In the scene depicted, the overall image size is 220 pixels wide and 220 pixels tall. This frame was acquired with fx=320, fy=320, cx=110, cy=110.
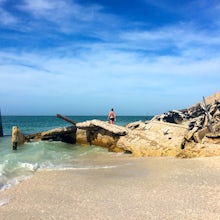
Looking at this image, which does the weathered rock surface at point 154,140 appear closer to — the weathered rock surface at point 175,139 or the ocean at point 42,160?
the weathered rock surface at point 175,139

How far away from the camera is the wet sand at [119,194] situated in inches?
260

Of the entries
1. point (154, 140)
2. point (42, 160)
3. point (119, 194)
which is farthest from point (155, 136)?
point (119, 194)

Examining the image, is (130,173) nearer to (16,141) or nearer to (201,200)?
(201,200)

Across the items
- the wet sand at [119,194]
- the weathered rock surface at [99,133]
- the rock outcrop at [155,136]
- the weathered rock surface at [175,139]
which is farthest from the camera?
the weathered rock surface at [99,133]

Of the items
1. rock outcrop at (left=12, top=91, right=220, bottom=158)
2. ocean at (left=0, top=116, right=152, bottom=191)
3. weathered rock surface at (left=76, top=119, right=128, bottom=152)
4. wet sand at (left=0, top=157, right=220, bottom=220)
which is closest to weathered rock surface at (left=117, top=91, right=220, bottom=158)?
rock outcrop at (left=12, top=91, right=220, bottom=158)

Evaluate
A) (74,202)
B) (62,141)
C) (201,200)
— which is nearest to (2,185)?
(74,202)

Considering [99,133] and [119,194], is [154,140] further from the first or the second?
[119,194]

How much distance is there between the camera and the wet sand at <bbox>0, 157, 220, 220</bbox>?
21.6ft

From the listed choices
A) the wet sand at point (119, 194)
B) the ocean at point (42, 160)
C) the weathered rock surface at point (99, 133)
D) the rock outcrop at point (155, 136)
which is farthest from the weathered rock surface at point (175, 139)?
the wet sand at point (119, 194)

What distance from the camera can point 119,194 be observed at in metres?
8.07

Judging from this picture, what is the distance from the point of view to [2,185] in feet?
31.2

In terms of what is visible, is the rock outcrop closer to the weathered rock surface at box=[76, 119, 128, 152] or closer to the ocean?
the weathered rock surface at box=[76, 119, 128, 152]

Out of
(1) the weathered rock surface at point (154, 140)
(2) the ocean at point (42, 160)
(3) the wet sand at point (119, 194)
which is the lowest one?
(2) the ocean at point (42, 160)

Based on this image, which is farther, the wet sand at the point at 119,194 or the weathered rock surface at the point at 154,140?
the weathered rock surface at the point at 154,140
